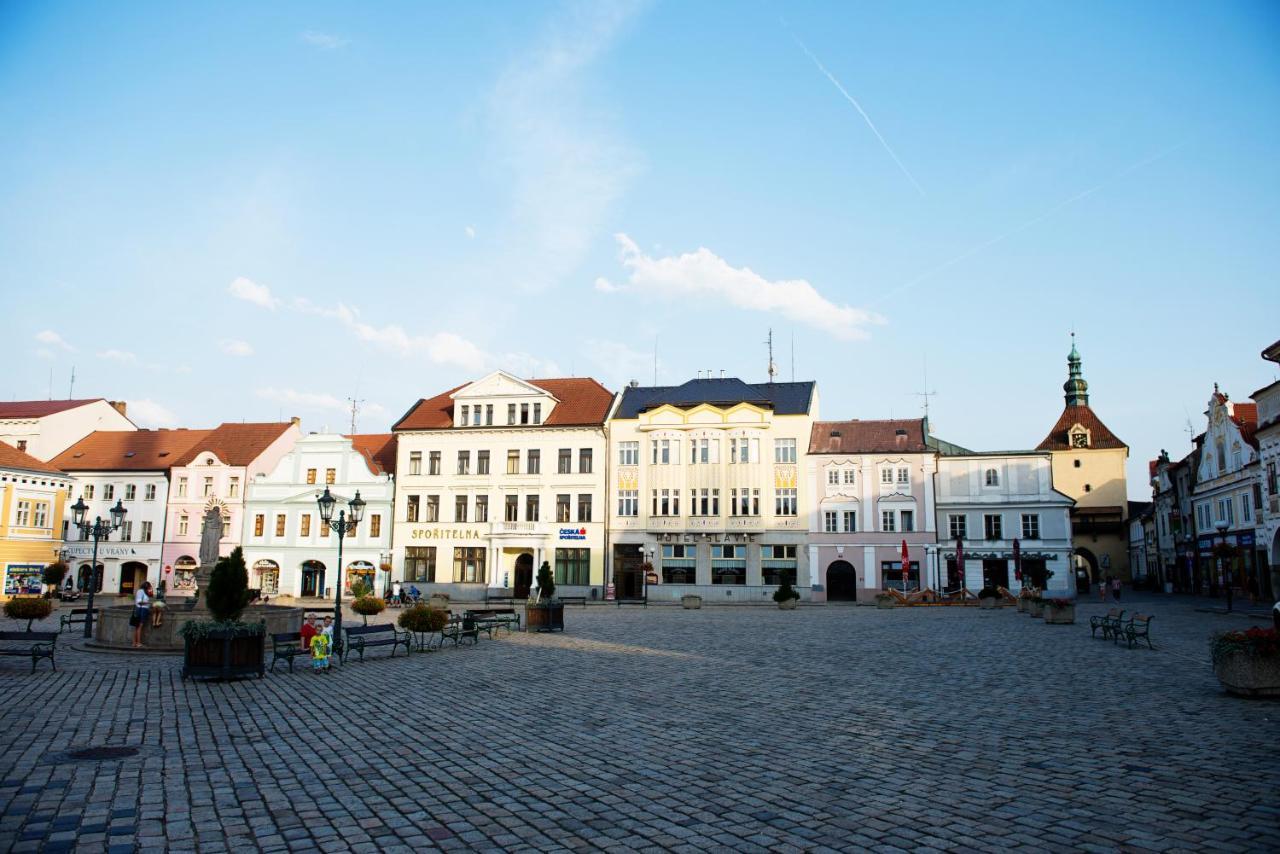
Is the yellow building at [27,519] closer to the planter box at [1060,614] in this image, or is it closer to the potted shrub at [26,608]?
the potted shrub at [26,608]

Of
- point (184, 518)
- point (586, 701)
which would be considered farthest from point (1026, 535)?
point (184, 518)

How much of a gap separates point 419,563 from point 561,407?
13964mm

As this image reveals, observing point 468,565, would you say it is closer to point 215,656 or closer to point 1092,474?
point 215,656

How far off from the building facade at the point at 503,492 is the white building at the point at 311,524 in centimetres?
152

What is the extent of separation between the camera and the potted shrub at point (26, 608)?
862 inches

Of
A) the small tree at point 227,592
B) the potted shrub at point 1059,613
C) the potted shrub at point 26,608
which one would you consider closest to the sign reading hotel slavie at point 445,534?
the potted shrub at point 26,608

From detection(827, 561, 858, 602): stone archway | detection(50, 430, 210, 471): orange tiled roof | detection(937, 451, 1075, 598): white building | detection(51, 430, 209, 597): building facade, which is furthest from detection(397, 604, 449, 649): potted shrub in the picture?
detection(50, 430, 210, 471): orange tiled roof

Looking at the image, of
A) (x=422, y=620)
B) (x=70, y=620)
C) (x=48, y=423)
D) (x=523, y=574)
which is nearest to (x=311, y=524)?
(x=523, y=574)

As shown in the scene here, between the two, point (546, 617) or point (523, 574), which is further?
point (523, 574)

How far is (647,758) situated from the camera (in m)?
9.70

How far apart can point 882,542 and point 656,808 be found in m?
47.2

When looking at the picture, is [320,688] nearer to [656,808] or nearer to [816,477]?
[656,808]

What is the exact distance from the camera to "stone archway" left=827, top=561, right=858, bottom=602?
5262 cm

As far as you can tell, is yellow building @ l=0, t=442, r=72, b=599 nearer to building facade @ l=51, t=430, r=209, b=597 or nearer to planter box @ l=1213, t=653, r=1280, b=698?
building facade @ l=51, t=430, r=209, b=597
